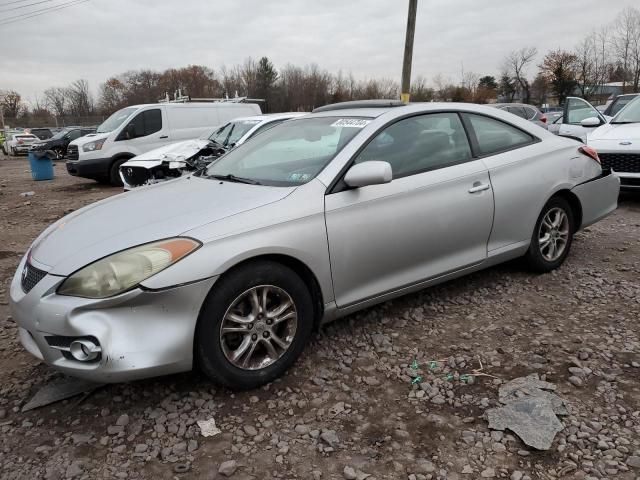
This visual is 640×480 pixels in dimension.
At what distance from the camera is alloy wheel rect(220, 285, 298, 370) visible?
2.62 metres

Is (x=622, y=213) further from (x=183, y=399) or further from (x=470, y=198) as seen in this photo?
(x=183, y=399)

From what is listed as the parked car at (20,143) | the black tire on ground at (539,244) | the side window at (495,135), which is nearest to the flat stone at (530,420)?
the black tire on ground at (539,244)

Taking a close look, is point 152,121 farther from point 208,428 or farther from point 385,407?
point 385,407

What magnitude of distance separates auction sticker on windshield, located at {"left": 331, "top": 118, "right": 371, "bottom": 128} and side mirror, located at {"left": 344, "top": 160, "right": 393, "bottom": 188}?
48cm

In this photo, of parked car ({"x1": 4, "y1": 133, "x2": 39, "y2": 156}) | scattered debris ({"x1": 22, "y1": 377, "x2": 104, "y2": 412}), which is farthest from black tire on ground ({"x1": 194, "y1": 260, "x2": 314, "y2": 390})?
parked car ({"x1": 4, "y1": 133, "x2": 39, "y2": 156})

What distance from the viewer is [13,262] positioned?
213 inches

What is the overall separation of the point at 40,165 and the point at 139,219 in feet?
43.3

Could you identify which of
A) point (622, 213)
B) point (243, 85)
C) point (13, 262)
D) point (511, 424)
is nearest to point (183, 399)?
point (511, 424)

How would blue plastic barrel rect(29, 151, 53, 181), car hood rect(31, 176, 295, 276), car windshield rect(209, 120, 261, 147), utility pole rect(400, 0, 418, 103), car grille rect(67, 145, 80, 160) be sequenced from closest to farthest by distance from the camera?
car hood rect(31, 176, 295, 276) < car windshield rect(209, 120, 261, 147) < car grille rect(67, 145, 80, 160) < blue plastic barrel rect(29, 151, 53, 181) < utility pole rect(400, 0, 418, 103)

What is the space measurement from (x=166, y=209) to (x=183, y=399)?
106 centimetres

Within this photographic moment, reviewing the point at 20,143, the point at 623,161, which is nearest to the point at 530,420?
the point at 623,161

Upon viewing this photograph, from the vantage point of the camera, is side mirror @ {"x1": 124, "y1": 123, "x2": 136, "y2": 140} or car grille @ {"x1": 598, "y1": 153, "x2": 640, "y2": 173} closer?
car grille @ {"x1": 598, "y1": 153, "x2": 640, "y2": 173}

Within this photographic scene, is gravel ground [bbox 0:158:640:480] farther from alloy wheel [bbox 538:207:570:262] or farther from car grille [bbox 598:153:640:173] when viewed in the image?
car grille [bbox 598:153:640:173]

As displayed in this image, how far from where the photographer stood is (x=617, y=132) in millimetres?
7012
